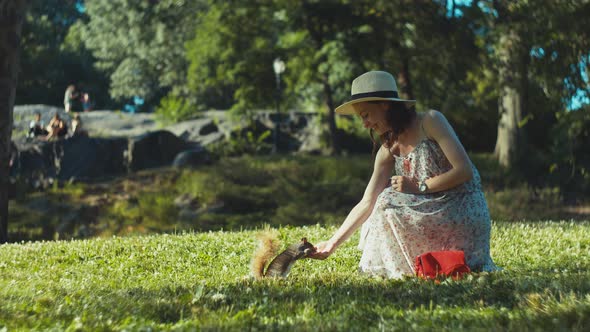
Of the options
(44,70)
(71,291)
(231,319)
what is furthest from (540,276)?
(44,70)

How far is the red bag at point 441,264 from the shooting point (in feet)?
21.6

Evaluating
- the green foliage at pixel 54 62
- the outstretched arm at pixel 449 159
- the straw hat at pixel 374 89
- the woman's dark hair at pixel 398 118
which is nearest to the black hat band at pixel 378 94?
the straw hat at pixel 374 89

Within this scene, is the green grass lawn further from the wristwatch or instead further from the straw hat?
the straw hat

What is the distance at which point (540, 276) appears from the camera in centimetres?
651

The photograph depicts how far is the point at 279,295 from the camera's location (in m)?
5.75

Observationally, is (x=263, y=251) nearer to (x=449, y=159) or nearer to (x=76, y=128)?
(x=449, y=159)

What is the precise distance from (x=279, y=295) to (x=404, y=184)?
161 cm

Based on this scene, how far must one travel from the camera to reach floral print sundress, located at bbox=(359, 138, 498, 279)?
22.4ft

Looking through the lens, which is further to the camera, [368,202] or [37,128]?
[37,128]

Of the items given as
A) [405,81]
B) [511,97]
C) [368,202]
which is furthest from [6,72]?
[511,97]

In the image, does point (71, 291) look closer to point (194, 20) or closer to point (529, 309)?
point (529, 309)

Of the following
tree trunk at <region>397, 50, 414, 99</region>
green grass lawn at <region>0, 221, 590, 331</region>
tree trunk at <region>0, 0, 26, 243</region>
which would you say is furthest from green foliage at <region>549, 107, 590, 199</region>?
tree trunk at <region>0, 0, 26, 243</region>

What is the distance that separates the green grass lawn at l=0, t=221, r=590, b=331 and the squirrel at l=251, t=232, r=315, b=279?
0.45ft

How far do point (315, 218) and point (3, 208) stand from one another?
7.93 metres
